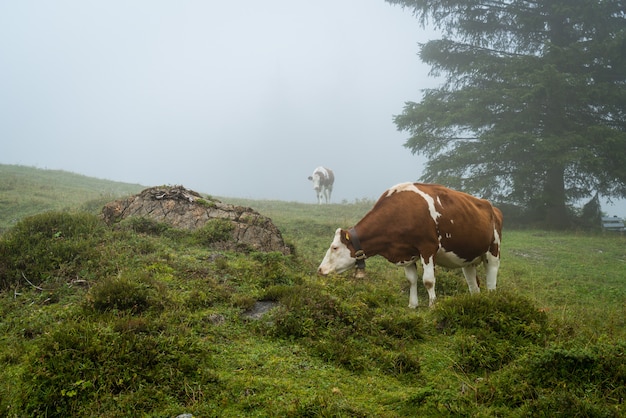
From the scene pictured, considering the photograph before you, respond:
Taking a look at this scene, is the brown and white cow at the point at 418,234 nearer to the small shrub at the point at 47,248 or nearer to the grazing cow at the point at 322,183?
the small shrub at the point at 47,248

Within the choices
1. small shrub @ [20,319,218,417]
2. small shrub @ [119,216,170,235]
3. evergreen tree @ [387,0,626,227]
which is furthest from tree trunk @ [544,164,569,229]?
small shrub @ [20,319,218,417]

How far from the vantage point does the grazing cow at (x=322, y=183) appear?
2997cm

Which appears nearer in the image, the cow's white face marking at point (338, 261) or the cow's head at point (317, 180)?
the cow's white face marking at point (338, 261)

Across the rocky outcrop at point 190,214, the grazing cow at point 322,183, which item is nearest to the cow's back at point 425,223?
the rocky outcrop at point 190,214

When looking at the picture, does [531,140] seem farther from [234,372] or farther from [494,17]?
[234,372]

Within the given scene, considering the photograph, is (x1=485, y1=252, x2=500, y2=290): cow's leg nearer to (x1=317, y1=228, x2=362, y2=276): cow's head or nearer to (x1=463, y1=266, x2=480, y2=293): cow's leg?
(x1=463, y1=266, x2=480, y2=293): cow's leg

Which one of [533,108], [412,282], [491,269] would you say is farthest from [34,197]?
[533,108]

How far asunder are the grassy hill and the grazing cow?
2115 cm

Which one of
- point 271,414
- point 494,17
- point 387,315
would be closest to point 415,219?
point 387,315

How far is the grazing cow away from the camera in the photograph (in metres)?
30.0

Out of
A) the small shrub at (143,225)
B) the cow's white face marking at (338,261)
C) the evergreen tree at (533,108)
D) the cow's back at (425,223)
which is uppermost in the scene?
the evergreen tree at (533,108)

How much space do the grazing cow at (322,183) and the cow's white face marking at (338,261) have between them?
20939 millimetres

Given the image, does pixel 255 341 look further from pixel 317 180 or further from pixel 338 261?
pixel 317 180

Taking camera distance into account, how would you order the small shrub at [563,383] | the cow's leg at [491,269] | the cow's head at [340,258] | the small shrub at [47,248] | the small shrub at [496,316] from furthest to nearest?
the cow's leg at [491,269], the cow's head at [340,258], the small shrub at [47,248], the small shrub at [496,316], the small shrub at [563,383]
